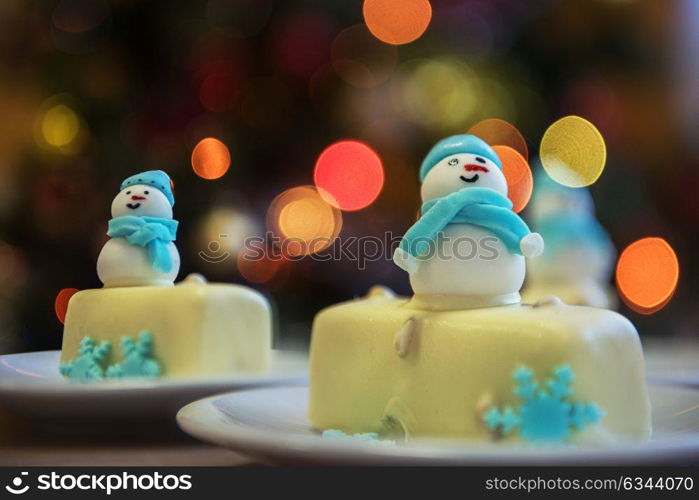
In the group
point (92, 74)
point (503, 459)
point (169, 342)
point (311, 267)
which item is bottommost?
point (503, 459)

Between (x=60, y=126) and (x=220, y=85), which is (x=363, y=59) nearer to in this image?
(x=220, y=85)

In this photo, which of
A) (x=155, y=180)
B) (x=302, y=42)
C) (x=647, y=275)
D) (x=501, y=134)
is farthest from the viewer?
(x=647, y=275)

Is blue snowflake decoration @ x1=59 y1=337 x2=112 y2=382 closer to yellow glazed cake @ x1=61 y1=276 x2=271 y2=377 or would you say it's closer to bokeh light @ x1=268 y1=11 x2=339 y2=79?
yellow glazed cake @ x1=61 y1=276 x2=271 y2=377

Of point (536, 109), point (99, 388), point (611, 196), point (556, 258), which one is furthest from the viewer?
point (611, 196)

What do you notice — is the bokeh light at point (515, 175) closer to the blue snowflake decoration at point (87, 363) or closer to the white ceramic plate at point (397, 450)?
the white ceramic plate at point (397, 450)

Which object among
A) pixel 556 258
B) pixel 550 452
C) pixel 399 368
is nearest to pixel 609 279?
pixel 556 258

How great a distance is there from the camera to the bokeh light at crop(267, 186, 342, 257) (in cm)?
95

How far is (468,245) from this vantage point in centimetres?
62

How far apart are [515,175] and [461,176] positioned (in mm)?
142

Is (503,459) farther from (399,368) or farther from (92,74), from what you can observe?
(92,74)

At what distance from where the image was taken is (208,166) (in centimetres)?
77

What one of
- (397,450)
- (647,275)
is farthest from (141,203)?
(647,275)

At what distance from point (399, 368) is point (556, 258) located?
610 millimetres

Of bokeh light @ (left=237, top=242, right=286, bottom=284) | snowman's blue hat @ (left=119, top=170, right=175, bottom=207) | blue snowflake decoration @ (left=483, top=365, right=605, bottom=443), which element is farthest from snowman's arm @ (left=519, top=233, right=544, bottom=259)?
bokeh light @ (left=237, top=242, right=286, bottom=284)
